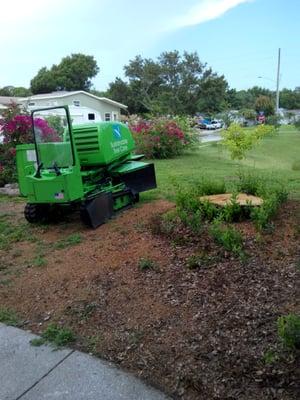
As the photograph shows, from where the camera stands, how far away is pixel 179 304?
10.8 ft

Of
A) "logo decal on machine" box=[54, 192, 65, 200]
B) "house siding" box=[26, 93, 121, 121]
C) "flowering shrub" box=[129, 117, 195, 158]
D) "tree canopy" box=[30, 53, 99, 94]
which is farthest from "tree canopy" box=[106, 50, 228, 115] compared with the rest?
"logo decal on machine" box=[54, 192, 65, 200]

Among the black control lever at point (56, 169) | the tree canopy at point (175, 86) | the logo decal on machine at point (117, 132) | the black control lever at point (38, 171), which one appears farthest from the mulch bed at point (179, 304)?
the tree canopy at point (175, 86)

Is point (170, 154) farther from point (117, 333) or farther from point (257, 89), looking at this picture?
point (257, 89)

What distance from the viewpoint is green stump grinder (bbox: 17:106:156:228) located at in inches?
207

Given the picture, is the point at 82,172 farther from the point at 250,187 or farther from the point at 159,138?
the point at 159,138

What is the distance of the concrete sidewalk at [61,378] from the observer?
8.28ft

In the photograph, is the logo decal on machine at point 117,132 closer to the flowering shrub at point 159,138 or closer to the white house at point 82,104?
the flowering shrub at point 159,138

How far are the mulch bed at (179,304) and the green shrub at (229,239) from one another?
0.27ft

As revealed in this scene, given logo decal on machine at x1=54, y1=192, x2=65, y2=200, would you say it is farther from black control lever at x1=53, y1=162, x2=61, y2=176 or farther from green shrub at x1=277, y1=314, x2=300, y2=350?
green shrub at x1=277, y1=314, x2=300, y2=350

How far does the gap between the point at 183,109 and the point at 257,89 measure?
42997 millimetres

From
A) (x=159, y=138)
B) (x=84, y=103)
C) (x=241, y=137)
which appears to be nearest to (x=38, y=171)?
(x=241, y=137)

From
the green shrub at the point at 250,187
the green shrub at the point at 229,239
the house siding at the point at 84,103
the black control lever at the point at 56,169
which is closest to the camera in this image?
the green shrub at the point at 229,239

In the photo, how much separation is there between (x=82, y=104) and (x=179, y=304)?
107ft

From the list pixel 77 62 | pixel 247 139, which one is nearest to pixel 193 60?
pixel 77 62
